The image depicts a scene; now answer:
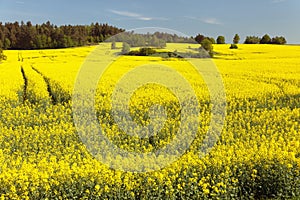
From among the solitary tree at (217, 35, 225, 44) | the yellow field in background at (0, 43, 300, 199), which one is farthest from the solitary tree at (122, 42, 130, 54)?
the solitary tree at (217, 35, 225, 44)

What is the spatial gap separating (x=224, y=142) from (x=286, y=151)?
75.2 inches

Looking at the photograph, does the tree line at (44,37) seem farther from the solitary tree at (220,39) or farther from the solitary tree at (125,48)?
the solitary tree at (125,48)

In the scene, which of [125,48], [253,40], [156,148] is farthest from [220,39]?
[156,148]

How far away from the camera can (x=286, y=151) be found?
810 cm

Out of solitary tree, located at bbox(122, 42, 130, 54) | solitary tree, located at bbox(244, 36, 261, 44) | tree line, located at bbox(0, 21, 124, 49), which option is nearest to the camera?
solitary tree, located at bbox(122, 42, 130, 54)

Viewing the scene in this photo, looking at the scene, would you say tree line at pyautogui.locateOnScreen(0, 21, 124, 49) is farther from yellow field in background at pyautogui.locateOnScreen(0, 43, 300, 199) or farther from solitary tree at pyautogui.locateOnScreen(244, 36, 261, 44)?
yellow field in background at pyautogui.locateOnScreen(0, 43, 300, 199)

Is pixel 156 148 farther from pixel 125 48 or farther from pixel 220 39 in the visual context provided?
pixel 220 39

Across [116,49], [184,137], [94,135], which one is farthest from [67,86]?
[116,49]

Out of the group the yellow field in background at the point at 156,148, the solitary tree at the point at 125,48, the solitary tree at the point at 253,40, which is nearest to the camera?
the yellow field in background at the point at 156,148

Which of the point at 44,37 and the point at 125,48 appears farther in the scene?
the point at 44,37

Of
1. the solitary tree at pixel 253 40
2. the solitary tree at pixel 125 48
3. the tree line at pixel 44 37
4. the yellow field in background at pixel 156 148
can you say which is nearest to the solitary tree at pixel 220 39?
the solitary tree at pixel 253 40

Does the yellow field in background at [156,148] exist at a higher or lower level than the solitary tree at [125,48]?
lower

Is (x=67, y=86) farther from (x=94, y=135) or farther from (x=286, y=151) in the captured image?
(x=286, y=151)

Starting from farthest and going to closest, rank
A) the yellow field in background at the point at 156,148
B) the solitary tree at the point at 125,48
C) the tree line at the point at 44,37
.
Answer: the tree line at the point at 44,37 → the solitary tree at the point at 125,48 → the yellow field in background at the point at 156,148
